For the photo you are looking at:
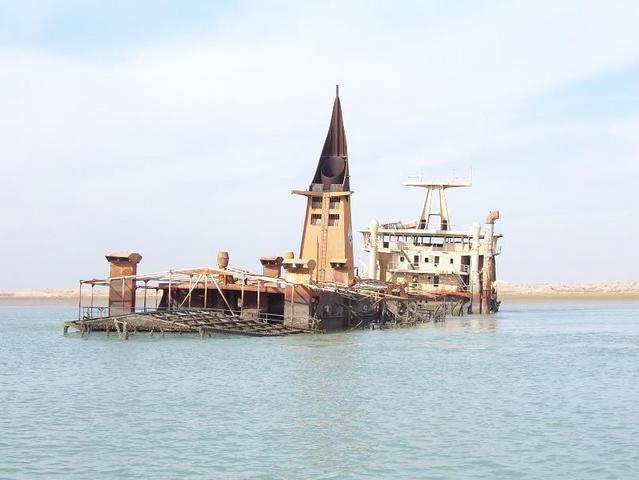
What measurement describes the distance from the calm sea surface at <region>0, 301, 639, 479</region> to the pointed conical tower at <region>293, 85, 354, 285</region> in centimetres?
2104

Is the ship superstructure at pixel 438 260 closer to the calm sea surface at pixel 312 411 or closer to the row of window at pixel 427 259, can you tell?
the row of window at pixel 427 259

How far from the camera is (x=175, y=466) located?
19.9 metres

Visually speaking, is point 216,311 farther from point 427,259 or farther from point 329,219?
point 427,259

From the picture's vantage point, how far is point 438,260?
88.3 metres

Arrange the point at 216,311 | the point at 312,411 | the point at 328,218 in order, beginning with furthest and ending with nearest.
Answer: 1. the point at 328,218
2. the point at 216,311
3. the point at 312,411

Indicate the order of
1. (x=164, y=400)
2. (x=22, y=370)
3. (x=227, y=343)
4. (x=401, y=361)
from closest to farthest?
(x=164, y=400)
(x=22, y=370)
(x=401, y=361)
(x=227, y=343)

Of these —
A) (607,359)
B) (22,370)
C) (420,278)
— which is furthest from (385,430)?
(420,278)

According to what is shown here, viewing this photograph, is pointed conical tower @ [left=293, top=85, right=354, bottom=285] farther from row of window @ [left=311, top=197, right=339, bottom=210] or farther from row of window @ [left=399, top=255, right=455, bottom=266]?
row of window @ [left=399, top=255, right=455, bottom=266]

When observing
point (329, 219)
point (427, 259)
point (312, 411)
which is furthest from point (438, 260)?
point (312, 411)

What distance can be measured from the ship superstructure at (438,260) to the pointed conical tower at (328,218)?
1778cm

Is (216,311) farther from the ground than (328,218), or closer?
closer

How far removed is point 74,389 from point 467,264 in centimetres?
6202

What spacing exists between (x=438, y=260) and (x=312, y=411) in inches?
2461

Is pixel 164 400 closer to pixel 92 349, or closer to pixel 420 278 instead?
pixel 92 349
